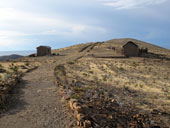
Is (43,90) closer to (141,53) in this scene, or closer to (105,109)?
(105,109)

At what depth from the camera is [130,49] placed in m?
30.9

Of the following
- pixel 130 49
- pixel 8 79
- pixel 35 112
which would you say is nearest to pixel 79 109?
pixel 35 112

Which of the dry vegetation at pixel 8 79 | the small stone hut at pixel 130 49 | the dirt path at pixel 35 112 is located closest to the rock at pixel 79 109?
the dirt path at pixel 35 112

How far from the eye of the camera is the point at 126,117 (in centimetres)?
587

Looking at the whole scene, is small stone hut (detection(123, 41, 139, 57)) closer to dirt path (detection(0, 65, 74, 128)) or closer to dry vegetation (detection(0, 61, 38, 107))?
dry vegetation (detection(0, 61, 38, 107))

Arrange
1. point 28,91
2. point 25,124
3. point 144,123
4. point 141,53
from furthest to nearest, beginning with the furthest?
point 141,53 → point 28,91 → point 144,123 → point 25,124

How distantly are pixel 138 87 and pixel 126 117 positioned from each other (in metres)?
5.90

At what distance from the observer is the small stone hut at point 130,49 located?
30734 millimetres

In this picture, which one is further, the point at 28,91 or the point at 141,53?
the point at 141,53

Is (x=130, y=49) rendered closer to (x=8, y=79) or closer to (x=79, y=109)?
(x=8, y=79)

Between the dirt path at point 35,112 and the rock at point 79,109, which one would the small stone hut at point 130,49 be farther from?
the rock at point 79,109

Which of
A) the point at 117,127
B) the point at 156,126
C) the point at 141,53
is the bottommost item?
the point at 156,126

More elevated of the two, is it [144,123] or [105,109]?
[105,109]

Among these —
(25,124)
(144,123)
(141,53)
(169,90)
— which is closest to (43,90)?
(25,124)
